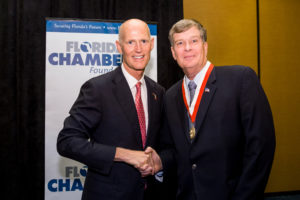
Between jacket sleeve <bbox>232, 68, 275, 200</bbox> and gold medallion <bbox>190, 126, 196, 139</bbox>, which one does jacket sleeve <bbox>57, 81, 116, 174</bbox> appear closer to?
gold medallion <bbox>190, 126, 196, 139</bbox>

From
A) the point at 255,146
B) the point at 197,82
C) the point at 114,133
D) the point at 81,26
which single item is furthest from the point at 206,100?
the point at 81,26

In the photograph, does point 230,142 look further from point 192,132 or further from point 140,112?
point 140,112

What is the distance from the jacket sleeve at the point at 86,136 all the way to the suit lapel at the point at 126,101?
147 millimetres

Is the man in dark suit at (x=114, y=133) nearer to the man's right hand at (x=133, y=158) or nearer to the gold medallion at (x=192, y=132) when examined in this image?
the man's right hand at (x=133, y=158)

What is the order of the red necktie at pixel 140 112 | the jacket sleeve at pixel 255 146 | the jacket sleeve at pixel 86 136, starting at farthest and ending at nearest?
1. the red necktie at pixel 140 112
2. the jacket sleeve at pixel 86 136
3. the jacket sleeve at pixel 255 146

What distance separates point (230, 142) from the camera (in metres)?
1.39

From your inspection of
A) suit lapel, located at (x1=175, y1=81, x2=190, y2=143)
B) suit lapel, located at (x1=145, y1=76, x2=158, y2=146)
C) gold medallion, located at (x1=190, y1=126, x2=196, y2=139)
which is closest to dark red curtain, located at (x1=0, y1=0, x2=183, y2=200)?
suit lapel, located at (x1=145, y1=76, x2=158, y2=146)

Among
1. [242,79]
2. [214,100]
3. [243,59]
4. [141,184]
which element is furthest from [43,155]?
[243,59]

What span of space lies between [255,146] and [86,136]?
1027mm

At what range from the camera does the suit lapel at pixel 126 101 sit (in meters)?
1.59

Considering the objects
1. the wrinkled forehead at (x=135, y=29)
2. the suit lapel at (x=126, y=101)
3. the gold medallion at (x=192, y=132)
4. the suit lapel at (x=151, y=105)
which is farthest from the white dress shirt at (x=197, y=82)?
the wrinkled forehead at (x=135, y=29)

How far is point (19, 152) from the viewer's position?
8.91ft

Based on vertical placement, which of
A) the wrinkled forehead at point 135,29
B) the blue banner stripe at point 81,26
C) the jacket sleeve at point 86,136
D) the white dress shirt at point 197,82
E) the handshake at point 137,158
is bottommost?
the handshake at point 137,158

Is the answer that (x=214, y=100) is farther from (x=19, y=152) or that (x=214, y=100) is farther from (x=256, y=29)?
(x=256, y=29)
